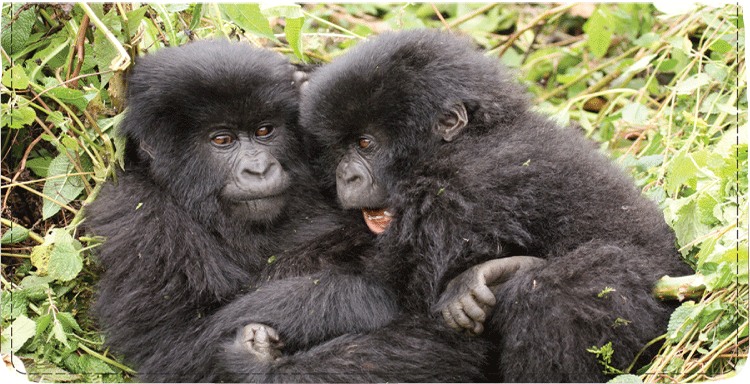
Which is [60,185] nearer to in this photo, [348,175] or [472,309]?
[348,175]

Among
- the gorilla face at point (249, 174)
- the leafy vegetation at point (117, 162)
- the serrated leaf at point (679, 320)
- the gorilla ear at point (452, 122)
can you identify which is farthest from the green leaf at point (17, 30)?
the serrated leaf at point (679, 320)

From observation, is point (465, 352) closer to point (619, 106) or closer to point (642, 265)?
point (642, 265)

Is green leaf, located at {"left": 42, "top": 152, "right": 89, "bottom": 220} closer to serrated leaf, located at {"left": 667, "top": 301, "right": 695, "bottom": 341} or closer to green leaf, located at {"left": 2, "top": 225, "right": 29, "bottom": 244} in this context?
green leaf, located at {"left": 2, "top": 225, "right": 29, "bottom": 244}

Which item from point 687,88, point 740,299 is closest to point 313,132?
point 740,299

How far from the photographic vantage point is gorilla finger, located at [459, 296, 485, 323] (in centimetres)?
281

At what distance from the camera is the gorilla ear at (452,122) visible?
3.24 meters

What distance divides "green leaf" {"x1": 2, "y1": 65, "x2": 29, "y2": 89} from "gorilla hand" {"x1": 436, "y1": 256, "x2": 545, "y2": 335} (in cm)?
208

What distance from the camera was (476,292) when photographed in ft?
9.22

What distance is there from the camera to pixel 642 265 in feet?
9.45

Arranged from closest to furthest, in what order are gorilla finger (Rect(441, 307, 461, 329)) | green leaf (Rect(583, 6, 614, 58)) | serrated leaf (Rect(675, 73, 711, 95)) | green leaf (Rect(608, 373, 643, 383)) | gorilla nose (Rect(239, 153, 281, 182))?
1. green leaf (Rect(608, 373, 643, 383))
2. gorilla finger (Rect(441, 307, 461, 329))
3. gorilla nose (Rect(239, 153, 281, 182))
4. serrated leaf (Rect(675, 73, 711, 95))
5. green leaf (Rect(583, 6, 614, 58))

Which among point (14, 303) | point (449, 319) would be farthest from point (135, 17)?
point (449, 319)

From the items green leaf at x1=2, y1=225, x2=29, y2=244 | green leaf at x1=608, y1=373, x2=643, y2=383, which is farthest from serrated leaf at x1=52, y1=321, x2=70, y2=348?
green leaf at x1=608, y1=373, x2=643, y2=383

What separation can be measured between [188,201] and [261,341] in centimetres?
77

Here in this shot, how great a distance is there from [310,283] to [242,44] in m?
1.27
